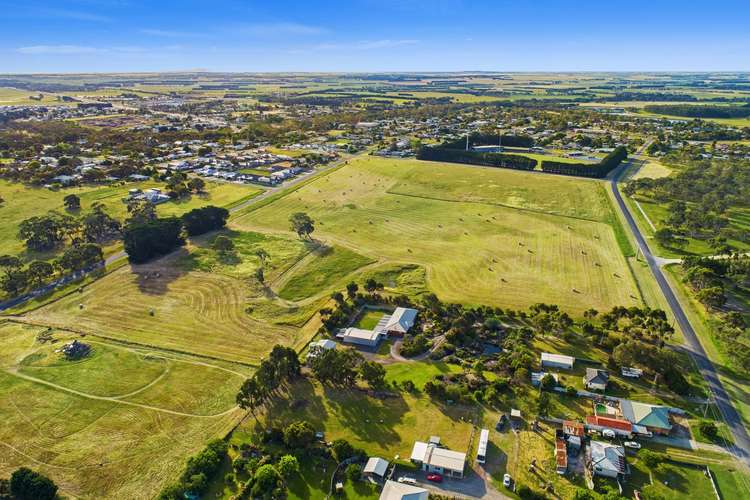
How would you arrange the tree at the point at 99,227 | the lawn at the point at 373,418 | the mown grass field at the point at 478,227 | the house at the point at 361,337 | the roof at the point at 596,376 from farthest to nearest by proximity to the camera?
1. the tree at the point at 99,227
2. the mown grass field at the point at 478,227
3. the house at the point at 361,337
4. the roof at the point at 596,376
5. the lawn at the point at 373,418

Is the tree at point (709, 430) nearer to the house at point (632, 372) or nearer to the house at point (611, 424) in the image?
the house at point (611, 424)

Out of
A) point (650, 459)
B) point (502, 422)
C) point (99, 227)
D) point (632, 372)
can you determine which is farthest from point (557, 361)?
point (99, 227)

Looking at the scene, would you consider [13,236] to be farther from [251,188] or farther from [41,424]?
[41,424]

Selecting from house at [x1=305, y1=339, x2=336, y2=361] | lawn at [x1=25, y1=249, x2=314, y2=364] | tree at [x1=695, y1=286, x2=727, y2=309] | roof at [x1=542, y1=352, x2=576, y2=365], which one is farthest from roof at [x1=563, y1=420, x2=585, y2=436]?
tree at [x1=695, y1=286, x2=727, y2=309]

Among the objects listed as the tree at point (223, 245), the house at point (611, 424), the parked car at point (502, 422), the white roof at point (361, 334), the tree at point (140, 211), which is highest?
the tree at point (140, 211)

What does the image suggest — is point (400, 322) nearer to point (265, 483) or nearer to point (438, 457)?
point (438, 457)

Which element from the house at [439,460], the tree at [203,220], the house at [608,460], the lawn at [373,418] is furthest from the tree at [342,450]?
the tree at [203,220]

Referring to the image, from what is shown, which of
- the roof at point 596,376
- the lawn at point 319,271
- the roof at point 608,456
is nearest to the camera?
the roof at point 608,456
